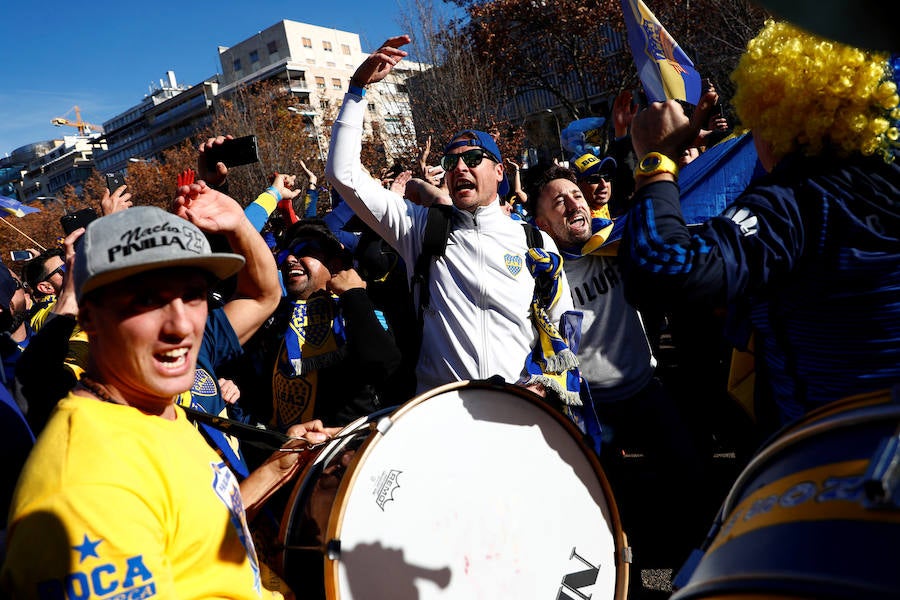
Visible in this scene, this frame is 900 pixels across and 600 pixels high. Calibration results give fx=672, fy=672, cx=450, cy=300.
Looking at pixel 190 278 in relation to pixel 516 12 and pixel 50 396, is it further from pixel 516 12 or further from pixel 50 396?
pixel 516 12

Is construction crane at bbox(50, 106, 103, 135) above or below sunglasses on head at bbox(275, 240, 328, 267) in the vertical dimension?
above

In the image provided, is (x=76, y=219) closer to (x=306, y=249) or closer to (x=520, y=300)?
(x=306, y=249)

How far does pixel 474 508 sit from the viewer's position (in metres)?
2.28

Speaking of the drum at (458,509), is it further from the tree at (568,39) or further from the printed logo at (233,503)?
the tree at (568,39)

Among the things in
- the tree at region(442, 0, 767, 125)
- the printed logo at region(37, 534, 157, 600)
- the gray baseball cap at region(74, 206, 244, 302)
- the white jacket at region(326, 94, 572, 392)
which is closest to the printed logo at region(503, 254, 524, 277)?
the white jacket at region(326, 94, 572, 392)

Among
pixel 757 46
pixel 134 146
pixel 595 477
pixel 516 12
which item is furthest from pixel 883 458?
pixel 134 146

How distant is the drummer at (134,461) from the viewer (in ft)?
4.22

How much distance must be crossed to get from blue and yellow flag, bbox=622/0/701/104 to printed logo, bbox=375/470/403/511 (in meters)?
1.55

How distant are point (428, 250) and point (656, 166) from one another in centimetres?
149

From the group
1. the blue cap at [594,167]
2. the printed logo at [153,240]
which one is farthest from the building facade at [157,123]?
the printed logo at [153,240]

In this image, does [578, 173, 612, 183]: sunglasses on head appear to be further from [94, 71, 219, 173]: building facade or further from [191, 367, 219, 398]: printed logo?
[94, 71, 219, 173]: building facade

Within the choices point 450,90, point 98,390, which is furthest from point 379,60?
point 450,90

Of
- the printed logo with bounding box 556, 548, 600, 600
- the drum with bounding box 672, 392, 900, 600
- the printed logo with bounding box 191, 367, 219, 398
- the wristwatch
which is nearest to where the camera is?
the drum with bounding box 672, 392, 900, 600

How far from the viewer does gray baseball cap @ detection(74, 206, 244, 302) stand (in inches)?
60.3
